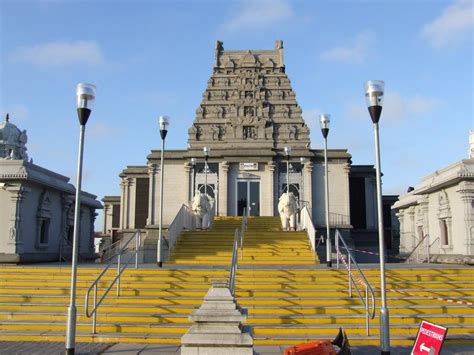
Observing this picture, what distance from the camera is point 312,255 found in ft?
59.7

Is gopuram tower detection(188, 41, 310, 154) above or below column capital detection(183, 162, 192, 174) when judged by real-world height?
above

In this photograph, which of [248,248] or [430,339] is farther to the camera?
[248,248]

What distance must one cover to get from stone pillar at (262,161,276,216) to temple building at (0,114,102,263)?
13.1 m

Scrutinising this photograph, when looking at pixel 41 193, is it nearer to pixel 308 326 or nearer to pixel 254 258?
pixel 254 258

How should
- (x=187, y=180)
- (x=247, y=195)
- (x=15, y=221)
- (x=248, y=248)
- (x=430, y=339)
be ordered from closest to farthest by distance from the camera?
(x=430, y=339)
(x=15, y=221)
(x=248, y=248)
(x=247, y=195)
(x=187, y=180)

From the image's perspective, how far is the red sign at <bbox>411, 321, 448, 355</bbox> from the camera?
7047 millimetres

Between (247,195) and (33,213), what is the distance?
16.3 metres

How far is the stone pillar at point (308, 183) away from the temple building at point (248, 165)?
0.07 meters

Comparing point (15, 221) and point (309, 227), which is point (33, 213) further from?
point (309, 227)

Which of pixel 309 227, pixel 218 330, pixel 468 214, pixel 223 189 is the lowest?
pixel 218 330

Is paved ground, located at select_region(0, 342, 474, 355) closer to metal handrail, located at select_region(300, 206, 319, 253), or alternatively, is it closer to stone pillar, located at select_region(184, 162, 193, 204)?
metal handrail, located at select_region(300, 206, 319, 253)

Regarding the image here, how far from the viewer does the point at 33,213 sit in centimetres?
1898

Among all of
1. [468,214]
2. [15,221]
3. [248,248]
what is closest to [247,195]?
[248,248]

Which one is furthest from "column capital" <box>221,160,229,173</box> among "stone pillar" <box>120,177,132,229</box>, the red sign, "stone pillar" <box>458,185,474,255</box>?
the red sign
